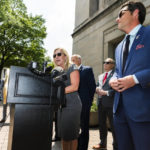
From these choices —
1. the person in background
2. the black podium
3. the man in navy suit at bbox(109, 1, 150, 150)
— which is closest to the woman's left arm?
the black podium

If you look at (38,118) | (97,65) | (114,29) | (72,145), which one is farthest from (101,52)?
(38,118)

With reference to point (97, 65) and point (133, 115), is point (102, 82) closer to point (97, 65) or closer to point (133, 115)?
point (133, 115)

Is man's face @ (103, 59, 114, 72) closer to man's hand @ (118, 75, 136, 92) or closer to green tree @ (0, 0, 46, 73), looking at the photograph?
man's hand @ (118, 75, 136, 92)

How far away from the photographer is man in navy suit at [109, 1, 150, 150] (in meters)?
1.36

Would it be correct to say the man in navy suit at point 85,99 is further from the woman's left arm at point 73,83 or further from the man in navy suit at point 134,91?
the man in navy suit at point 134,91


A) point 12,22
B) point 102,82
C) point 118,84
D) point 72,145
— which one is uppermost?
point 12,22

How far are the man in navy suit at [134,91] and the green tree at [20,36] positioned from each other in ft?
76.7

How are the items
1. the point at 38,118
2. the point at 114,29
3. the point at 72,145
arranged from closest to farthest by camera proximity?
the point at 38,118
the point at 72,145
the point at 114,29

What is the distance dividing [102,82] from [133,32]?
266cm

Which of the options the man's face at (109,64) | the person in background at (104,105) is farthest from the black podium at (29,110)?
the man's face at (109,64)

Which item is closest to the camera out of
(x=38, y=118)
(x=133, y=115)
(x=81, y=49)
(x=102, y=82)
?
(x=133, y=115)

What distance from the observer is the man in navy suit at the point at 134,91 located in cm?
136

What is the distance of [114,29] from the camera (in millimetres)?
8859

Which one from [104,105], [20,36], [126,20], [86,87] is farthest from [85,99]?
[20,36]
